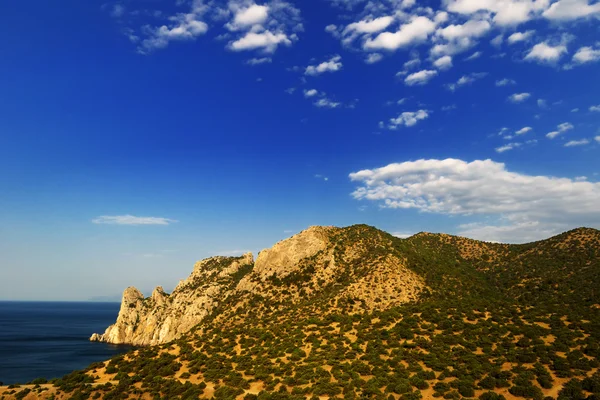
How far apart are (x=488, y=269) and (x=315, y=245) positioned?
2097 inches

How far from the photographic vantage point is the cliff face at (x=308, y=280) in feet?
253

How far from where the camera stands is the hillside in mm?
39625

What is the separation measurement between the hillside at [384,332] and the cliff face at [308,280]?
43cm

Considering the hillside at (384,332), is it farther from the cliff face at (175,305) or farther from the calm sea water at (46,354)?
the calm sea water at (46,354)

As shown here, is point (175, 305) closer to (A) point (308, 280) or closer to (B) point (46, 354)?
(B) point (46, 354)

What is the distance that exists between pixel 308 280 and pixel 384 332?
38.4m

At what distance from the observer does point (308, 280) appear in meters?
90.5

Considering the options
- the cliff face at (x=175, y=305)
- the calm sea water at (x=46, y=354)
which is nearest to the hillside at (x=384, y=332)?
the cliff face at (x=175, y=305)

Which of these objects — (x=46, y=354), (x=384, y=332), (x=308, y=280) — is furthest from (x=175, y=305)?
(x=384, y=332)

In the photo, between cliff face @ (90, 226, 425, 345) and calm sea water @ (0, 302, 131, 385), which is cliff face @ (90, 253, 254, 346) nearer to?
cliff face @ (90, 226, 425, 345)

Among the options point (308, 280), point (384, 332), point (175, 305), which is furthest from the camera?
point (175, 305)

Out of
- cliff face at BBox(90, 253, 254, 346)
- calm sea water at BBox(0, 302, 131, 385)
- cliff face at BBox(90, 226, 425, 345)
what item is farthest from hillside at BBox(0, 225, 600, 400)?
calm sea water at BBox(0, 302, 131, 385)

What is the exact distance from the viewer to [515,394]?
34.8m

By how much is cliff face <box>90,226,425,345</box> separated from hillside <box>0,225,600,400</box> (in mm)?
429
